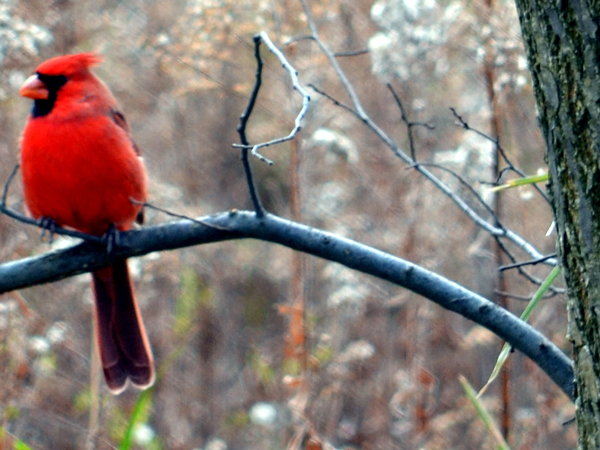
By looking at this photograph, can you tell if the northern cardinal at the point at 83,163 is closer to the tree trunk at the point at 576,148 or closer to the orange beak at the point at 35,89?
the orange beak at the point at 35,89

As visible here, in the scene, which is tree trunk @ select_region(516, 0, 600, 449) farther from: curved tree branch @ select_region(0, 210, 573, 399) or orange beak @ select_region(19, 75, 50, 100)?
orange beak @ select_region(19, 75, 50, 100)

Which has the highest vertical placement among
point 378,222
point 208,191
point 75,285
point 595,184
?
point 208,191

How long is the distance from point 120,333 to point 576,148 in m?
2.20

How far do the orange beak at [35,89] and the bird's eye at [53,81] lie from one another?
2 cm

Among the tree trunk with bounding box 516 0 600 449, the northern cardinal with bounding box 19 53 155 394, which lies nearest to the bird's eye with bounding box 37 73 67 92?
the northern cardinal with bounding box 19 53 155 394

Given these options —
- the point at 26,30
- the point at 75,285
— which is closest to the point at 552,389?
the point at 75,285

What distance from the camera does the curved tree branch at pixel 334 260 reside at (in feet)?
5.42

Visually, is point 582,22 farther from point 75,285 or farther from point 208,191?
point 208,191

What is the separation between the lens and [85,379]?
4.82 metres

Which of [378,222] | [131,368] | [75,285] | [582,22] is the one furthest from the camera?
[378,222]

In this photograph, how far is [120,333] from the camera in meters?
3.03

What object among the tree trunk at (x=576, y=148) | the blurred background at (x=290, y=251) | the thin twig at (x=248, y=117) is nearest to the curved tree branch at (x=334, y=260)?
the thin twig at (x=248, y=117)

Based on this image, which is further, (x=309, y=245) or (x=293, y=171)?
(x=293, y=171)

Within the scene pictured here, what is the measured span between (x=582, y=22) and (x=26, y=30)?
8.32 feet
